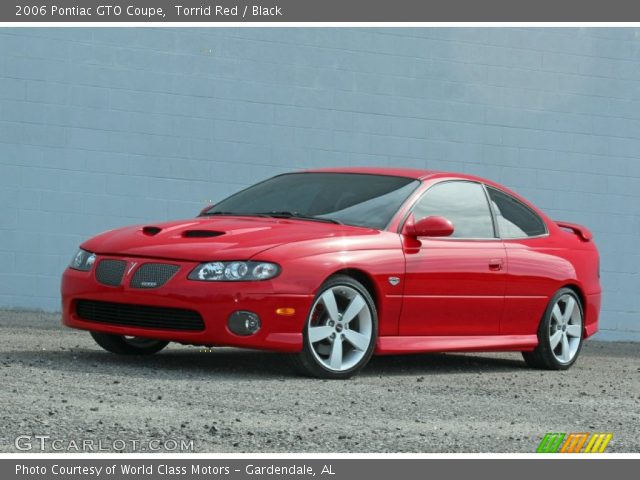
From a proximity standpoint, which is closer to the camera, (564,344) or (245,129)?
(564,344)

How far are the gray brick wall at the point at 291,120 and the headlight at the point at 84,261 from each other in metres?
4.72

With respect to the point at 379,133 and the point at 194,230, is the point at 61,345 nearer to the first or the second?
the point at 194,230

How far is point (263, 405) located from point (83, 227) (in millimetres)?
6680

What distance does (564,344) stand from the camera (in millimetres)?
9961

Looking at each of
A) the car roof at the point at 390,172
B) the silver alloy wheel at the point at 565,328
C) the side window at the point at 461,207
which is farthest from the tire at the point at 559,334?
the car roof at the point at 390,172

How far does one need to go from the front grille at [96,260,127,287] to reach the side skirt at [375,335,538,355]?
5.29 ft

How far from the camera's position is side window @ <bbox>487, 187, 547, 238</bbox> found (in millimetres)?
9594

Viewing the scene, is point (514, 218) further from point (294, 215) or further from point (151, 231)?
point (151, 231)

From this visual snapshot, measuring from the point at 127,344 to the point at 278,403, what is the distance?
2.26m

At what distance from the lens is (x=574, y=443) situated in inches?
247

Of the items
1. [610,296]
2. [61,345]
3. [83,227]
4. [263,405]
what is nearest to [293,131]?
[83,227]

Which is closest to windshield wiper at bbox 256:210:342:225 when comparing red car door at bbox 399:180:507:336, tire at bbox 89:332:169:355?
red car door at bbox 399:180:507:336

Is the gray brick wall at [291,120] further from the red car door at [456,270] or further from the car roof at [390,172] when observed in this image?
the red car door at [456,270]

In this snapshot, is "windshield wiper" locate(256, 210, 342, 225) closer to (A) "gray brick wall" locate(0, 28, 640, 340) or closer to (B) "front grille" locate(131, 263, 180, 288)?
(B) "front grille" locate(131, 263, 180, 288)
